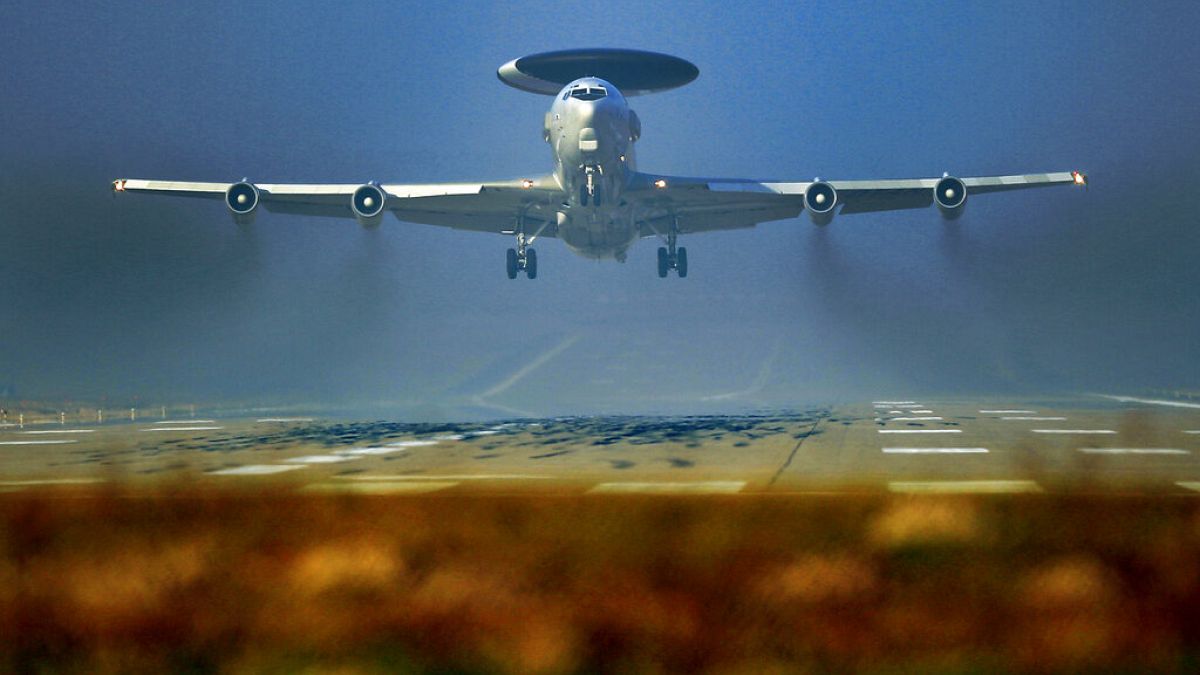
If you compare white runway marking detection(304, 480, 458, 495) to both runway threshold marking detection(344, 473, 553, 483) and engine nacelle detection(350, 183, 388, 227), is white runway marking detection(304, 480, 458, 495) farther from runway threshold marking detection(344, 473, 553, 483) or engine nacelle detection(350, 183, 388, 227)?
engine nacelle detection(350, 183, 388, 227)

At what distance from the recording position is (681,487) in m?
20.2

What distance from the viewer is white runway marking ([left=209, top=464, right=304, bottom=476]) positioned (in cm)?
2546

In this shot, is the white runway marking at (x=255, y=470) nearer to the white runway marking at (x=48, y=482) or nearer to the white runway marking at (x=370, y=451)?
the white runway marking at (x=48, y=482)

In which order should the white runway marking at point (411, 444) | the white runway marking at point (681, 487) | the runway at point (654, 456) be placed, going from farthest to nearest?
the white runway marking at point (411, 444) < the runway at point (654, 456) < the white runway marking at point (681, 487)

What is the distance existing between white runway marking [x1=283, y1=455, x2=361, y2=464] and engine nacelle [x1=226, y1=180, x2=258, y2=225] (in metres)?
20.6

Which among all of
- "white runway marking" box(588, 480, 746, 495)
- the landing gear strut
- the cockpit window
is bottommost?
"white runway marking" box(588, 480, 746, 495)

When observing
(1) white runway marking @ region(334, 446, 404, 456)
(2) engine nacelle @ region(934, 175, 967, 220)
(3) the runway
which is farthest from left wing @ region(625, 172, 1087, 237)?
(1) white runway marking @ region(334, 446, 404, 456)

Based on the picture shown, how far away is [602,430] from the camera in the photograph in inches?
1679

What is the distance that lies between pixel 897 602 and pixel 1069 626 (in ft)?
7.35

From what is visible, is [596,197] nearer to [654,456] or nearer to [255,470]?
[654,456]

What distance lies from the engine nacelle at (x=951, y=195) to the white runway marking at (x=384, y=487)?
3382cm

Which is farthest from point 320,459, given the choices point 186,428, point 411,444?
point 186,428

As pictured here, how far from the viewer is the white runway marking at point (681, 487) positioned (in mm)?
19062

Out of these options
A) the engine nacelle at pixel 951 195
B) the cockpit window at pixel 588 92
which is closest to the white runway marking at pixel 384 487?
the cockpit window at pixel 588 92
